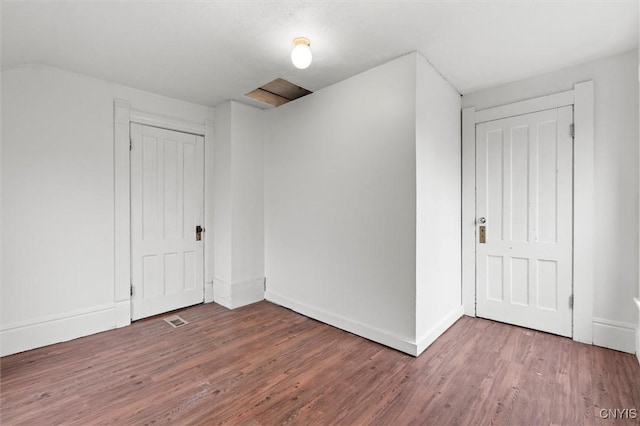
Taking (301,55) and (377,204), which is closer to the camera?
(301,55)

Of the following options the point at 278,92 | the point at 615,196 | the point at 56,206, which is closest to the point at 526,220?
the point at 615,196

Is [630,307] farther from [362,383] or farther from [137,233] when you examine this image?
[137,233]

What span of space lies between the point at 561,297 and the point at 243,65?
12.2ft

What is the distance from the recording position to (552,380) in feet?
6.91

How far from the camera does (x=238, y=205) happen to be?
12.2ft

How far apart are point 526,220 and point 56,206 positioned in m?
4.54

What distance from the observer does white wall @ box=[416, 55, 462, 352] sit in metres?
2.53

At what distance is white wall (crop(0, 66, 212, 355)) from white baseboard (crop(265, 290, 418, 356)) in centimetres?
187

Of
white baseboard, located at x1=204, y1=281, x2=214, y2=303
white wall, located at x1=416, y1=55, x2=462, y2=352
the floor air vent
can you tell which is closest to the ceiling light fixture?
Result: white wall, located at x1=416, y1=55, x2=462, y2=352

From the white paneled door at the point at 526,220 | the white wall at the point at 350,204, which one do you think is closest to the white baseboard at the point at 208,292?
the white wall at the point at 350,204

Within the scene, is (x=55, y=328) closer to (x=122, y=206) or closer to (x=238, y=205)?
(x=122, y=206)

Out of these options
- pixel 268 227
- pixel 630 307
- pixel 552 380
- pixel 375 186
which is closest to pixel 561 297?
pixel 630 307

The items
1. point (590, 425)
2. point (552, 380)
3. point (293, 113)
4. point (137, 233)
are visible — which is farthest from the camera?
point (293, 113)

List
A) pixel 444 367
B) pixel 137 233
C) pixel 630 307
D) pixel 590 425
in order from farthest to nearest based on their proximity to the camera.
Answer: pixel 137 233
pixel 630 307
pixel 444 367
pixel 590 425
